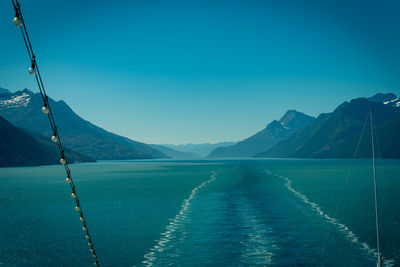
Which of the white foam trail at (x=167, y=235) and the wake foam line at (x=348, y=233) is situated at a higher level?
the white foam trail at (x=167, y=235)

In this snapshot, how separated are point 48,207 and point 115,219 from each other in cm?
2334

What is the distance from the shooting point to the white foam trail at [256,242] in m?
33.6

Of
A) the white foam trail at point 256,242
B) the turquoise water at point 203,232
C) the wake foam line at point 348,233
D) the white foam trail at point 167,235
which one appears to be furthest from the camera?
the wake foam line at point 348,233

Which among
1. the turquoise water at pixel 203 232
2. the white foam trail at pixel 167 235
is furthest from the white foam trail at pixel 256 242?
the white foam trail at pixel 167 235

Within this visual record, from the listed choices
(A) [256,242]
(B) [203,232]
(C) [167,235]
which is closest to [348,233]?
(A) [256,242]

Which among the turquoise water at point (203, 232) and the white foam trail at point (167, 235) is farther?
the white foam trail at point (167, 235)

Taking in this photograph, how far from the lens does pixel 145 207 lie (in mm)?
69312

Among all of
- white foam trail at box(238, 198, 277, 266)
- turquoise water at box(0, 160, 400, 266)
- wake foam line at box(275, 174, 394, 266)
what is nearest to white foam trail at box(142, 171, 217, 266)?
turquoise water at box(0, 160, 400, 266)

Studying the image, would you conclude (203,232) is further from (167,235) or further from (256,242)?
(256,242)

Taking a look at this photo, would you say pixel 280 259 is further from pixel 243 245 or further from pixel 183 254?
pixel 183 254

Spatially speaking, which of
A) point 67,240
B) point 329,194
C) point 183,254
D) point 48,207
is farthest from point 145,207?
point 329,194

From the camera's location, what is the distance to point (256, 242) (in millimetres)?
39812

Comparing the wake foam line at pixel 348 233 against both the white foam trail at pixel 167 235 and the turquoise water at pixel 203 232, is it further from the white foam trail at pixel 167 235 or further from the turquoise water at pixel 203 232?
the white foam trail at pixel 167 235

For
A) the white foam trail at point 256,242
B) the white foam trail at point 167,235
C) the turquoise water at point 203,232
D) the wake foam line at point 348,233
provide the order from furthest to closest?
the wake foam line at point 348,233 → the white foam trail at point 167,235 → the turquoise water at point 203,232 → the white foam trail at point 256,242
